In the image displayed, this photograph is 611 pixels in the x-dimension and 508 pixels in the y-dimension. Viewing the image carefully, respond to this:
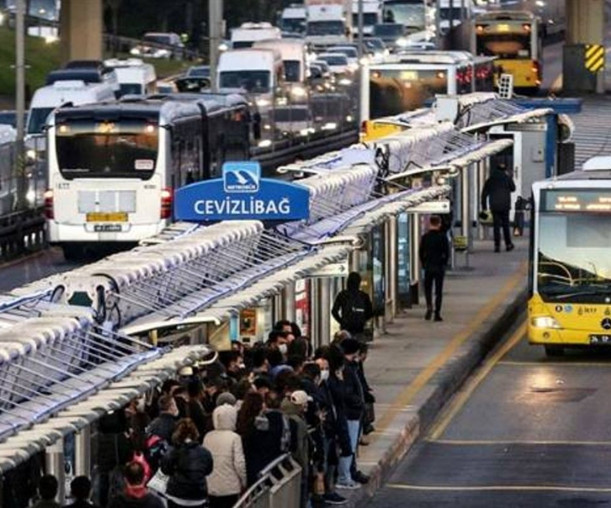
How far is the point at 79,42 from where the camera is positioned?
274 ft

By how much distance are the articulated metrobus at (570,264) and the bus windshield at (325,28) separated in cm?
7856

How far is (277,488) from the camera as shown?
18781mm

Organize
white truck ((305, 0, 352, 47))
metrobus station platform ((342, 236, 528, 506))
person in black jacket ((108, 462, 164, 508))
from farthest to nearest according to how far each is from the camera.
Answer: white truck ((305, 0, 352, 47)) → metrobus station platform ((342, 236, 528, 506)) → person in black jacket ((108, 462, 164, 508))

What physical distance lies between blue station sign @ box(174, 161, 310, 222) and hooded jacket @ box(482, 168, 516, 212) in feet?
58.7

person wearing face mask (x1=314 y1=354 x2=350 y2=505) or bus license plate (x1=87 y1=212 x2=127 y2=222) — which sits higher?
person wearing face mask (x1=314 y1=354 x2=350 y2=505)

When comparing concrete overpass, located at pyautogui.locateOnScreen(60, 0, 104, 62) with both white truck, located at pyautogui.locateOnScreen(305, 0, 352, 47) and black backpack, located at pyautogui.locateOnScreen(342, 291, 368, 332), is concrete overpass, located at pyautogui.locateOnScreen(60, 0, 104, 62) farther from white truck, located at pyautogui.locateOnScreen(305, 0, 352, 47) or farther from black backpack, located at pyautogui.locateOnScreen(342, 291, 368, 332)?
black backpack, located at pyautogui.locateOnScreen(342, 291, 368, 332)

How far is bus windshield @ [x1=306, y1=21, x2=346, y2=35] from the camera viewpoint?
4437 inches

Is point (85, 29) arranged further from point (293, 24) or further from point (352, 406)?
point (352, 406)

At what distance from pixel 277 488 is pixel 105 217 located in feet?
88.3

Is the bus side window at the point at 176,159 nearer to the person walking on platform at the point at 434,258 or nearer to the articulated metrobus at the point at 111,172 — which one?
the articulated metrobus at the point at 111,172

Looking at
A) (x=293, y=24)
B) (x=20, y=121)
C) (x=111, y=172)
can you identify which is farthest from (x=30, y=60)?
(x=111, y=172)

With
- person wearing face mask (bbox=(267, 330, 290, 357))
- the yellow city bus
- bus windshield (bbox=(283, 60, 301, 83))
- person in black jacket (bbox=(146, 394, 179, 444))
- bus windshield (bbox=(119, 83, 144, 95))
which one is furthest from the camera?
the yellow city bus

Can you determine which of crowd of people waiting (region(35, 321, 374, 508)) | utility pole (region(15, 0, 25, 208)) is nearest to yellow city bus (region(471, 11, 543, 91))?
utility pole (region(15, 0, 25, 208))

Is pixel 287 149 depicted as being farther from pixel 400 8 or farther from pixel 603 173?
pixel 400 8
